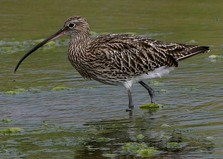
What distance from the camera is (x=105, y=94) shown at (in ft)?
46.4

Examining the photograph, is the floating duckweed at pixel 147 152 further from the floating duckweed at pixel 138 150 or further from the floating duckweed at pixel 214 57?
the floating duckweed at pixel 214 57

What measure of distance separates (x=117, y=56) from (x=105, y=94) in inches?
36.0

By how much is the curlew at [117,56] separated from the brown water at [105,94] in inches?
16.6

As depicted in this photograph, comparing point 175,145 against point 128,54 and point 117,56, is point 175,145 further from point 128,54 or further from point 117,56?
point 128,54

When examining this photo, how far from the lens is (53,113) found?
1291 cm

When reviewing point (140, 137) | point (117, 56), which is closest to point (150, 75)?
point (117, 56)

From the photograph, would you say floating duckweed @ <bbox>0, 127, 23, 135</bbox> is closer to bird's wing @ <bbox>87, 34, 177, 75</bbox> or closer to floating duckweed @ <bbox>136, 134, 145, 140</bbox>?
floating duckweed @ <bbox>136, 134, 145, 140</bbox>

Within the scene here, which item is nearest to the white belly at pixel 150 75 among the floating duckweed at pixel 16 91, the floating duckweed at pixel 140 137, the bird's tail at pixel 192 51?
the bird's tail at pixel 192 51

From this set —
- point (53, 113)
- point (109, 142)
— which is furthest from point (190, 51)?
point (109, 142)

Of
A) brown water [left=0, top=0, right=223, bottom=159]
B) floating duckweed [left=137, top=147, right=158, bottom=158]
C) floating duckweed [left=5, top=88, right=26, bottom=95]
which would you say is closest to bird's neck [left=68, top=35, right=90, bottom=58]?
brown water [left=0, top=0, right=223, bottom=159]

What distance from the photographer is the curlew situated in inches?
526

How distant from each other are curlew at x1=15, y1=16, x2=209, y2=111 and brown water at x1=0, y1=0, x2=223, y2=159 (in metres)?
0.42

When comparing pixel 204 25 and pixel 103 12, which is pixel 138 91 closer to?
pixel 204 25

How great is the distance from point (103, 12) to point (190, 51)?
709 cm
